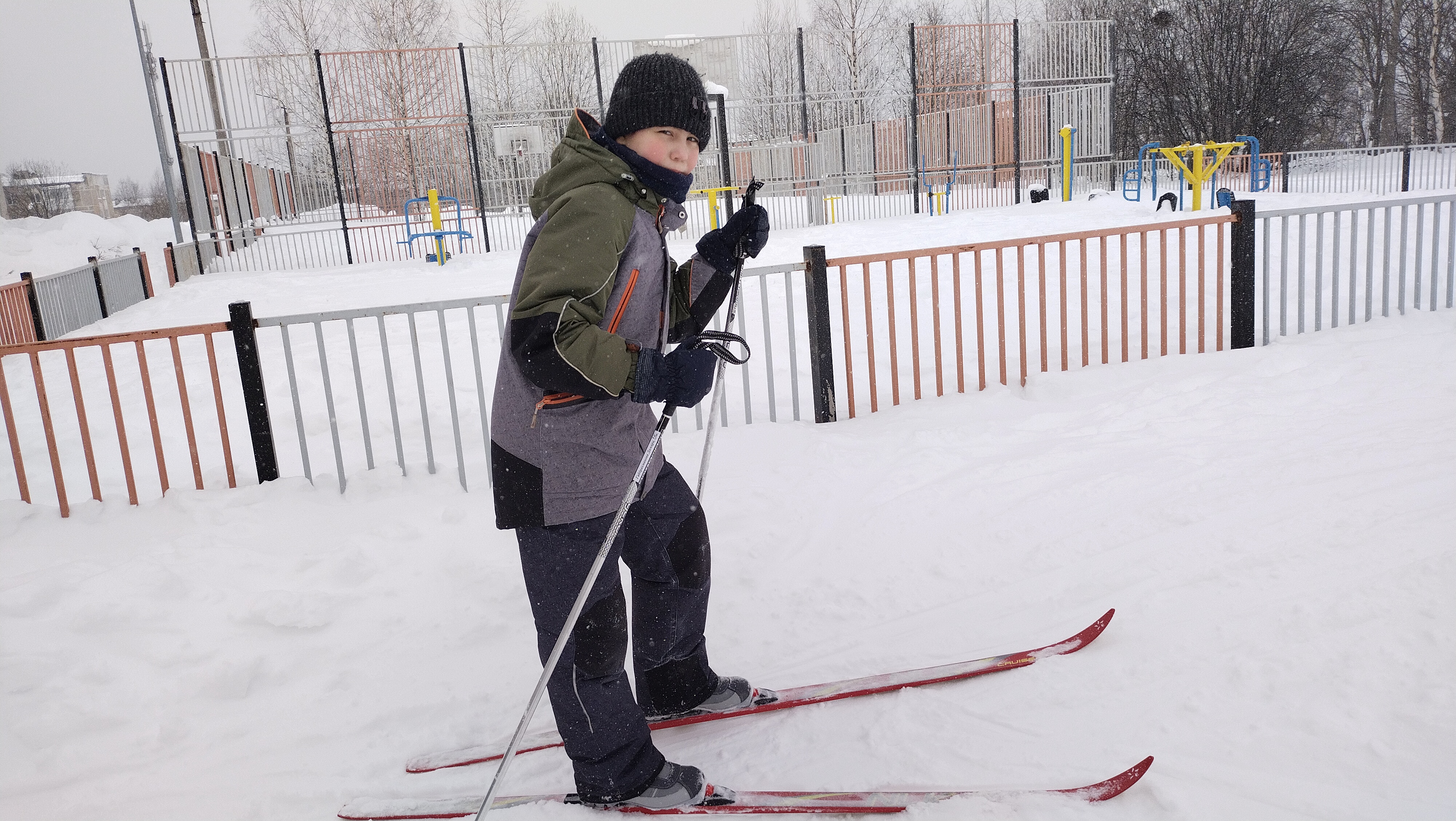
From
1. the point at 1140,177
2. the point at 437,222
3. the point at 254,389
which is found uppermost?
the point at 437,222

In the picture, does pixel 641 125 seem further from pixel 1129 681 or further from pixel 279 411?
pixel 279 411

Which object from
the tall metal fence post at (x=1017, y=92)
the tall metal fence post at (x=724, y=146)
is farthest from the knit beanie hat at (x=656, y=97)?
the tall metal fence post at (x=1017, y=92)

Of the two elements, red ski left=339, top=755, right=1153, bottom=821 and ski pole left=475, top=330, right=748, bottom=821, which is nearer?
ski pole left=475, top=330, right=748, bottom=821

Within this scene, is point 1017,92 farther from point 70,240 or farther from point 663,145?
point 70,240

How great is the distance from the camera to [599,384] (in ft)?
6.11

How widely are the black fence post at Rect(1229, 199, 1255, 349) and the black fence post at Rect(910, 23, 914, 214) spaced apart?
452 inches

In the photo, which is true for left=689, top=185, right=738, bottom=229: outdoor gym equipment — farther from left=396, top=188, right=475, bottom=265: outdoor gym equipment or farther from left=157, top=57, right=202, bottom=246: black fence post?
left=157, top=57, right=202, bottom=246: black fence post

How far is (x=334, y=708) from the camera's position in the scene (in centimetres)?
294

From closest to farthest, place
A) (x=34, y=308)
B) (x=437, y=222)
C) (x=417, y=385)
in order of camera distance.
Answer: (x=417, y=385) → (x=34, y=308) → (x=437, y=222)

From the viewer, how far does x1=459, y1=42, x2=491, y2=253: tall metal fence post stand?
15664 mm

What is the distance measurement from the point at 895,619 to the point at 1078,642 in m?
0.65

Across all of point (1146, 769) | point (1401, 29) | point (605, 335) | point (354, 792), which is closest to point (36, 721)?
point (354, 792)

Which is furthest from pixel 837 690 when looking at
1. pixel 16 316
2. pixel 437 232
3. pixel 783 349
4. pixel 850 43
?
A: pixel 850 43

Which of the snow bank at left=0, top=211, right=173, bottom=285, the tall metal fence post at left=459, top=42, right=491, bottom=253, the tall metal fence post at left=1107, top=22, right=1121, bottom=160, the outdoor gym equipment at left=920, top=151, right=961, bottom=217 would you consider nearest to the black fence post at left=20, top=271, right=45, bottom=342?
the tall metal fence post at left=459, top=42, right=491, bottom=253
